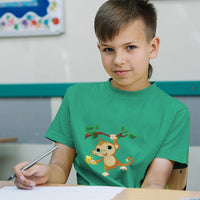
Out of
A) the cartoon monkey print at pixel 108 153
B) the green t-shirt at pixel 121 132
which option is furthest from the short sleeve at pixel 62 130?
the cartoon monkey print at pixel 108 153

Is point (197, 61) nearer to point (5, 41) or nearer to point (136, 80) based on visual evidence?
point (136, 80)

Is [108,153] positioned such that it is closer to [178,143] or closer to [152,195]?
[178,143]

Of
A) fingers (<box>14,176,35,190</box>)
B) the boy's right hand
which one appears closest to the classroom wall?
the boy's right hand

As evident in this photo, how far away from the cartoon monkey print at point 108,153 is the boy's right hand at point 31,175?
7.0 inches

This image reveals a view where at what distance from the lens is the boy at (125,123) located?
1.03 metres

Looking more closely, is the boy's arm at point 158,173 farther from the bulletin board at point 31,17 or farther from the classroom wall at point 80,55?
the bulletin board at point 31,17

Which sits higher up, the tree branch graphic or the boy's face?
the boy's face

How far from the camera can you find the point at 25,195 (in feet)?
2.50

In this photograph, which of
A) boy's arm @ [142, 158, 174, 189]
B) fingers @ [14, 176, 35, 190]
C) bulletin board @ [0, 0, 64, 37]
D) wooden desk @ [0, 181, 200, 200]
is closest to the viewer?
wooden desk @ [0, 181, 200, 200]

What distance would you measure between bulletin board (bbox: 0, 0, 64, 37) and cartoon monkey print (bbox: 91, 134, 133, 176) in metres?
0.96

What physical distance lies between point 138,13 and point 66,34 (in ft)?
2.75

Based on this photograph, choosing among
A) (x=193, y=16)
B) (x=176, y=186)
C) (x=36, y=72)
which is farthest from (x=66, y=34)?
(x=176, y=186)

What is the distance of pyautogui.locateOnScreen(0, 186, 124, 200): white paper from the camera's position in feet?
2.38

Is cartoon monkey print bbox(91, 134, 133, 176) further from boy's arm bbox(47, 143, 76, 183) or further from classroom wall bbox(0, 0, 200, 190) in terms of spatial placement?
classroom wall bbox(0, 0, 200, 190)
